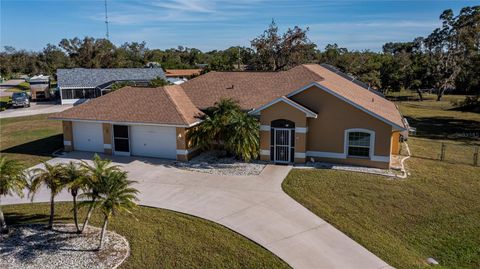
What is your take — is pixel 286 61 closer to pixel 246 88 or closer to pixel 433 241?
pixel 246 88

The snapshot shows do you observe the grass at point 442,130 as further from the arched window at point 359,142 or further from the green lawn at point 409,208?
the arched window at point 359,142

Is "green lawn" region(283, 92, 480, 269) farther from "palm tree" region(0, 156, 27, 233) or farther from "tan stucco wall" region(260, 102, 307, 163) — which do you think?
"palm tree" region(0, 156, 27, 233)

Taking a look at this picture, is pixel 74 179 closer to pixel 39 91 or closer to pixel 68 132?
pixel 68 132

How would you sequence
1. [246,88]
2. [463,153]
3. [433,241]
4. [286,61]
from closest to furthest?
[433,241], [463,153], [246,88], [286,61]

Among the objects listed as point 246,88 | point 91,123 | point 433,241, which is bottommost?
point 433,241

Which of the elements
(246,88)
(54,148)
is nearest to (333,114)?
(246,88)

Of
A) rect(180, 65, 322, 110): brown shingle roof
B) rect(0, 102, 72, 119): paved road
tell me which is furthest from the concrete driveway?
rect(0, 102, 72, 119): paved road
